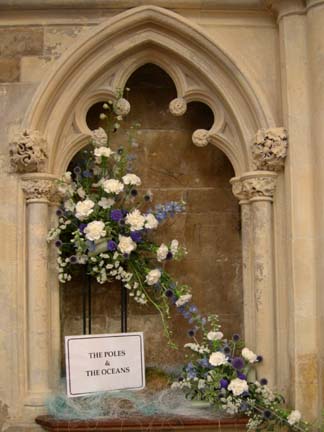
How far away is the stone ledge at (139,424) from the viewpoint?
3916 mm

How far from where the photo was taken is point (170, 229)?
4785mm

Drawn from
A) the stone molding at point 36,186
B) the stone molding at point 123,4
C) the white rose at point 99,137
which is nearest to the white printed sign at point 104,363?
the stone molding at point 36,186

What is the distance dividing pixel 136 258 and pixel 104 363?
567mm

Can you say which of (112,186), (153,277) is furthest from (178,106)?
(153,277)

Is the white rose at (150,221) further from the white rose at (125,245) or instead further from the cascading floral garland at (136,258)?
the white rose at (125,245)

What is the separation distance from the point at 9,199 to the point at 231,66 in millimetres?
1311

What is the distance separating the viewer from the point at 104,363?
4207mm

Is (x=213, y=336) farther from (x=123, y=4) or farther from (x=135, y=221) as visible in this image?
(x=123, y=4)

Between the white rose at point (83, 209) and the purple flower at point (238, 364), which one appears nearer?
the purple flower at point (238, 364)

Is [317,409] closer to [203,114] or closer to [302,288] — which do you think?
[302,288]

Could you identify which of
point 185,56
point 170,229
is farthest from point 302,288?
point 185,56

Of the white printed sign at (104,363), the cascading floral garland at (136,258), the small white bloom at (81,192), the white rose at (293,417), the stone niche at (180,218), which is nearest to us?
the white rose at (293,417)

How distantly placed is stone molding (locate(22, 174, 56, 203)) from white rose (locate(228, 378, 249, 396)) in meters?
1.30

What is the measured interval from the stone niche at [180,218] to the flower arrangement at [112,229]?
203 millimetres
